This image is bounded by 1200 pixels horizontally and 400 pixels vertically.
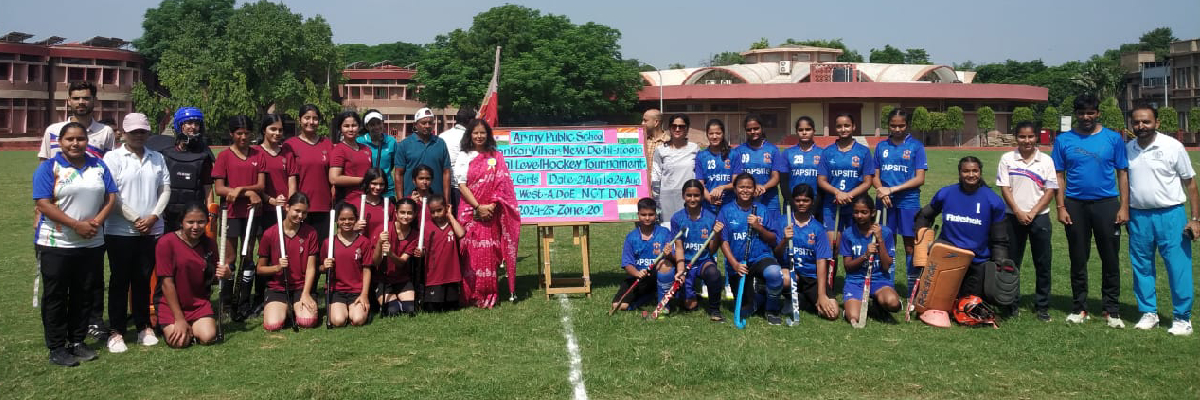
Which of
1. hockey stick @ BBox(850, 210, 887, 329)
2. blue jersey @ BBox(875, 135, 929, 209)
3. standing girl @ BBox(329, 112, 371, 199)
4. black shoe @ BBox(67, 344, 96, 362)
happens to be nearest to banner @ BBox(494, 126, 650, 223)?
standing girl @ BBox(329, 112, 371, 199)

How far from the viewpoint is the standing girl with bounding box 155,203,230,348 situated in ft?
22.5

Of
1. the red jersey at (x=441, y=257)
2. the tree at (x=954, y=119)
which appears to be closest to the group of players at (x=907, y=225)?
the red jersey at (x=441, y=257)

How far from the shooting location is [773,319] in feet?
24.8

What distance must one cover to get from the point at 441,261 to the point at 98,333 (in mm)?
2631

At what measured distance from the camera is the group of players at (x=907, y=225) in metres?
7.30

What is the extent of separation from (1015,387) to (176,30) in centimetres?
7132

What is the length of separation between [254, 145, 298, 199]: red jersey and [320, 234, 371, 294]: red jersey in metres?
0.67

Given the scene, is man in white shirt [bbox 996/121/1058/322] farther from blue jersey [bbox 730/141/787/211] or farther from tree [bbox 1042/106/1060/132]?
tree [bbox 1042/106/1060/132]

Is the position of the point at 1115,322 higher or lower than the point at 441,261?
lower

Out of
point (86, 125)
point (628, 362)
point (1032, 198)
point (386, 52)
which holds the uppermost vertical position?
point (386, 52)

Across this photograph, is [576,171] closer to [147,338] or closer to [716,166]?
[716,166]

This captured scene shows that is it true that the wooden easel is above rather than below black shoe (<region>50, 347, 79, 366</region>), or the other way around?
above

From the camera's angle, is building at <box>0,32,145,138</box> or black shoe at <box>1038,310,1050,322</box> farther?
building at <box>0,32,145,138</box>

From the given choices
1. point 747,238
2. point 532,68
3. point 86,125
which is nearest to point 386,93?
point 532,68
